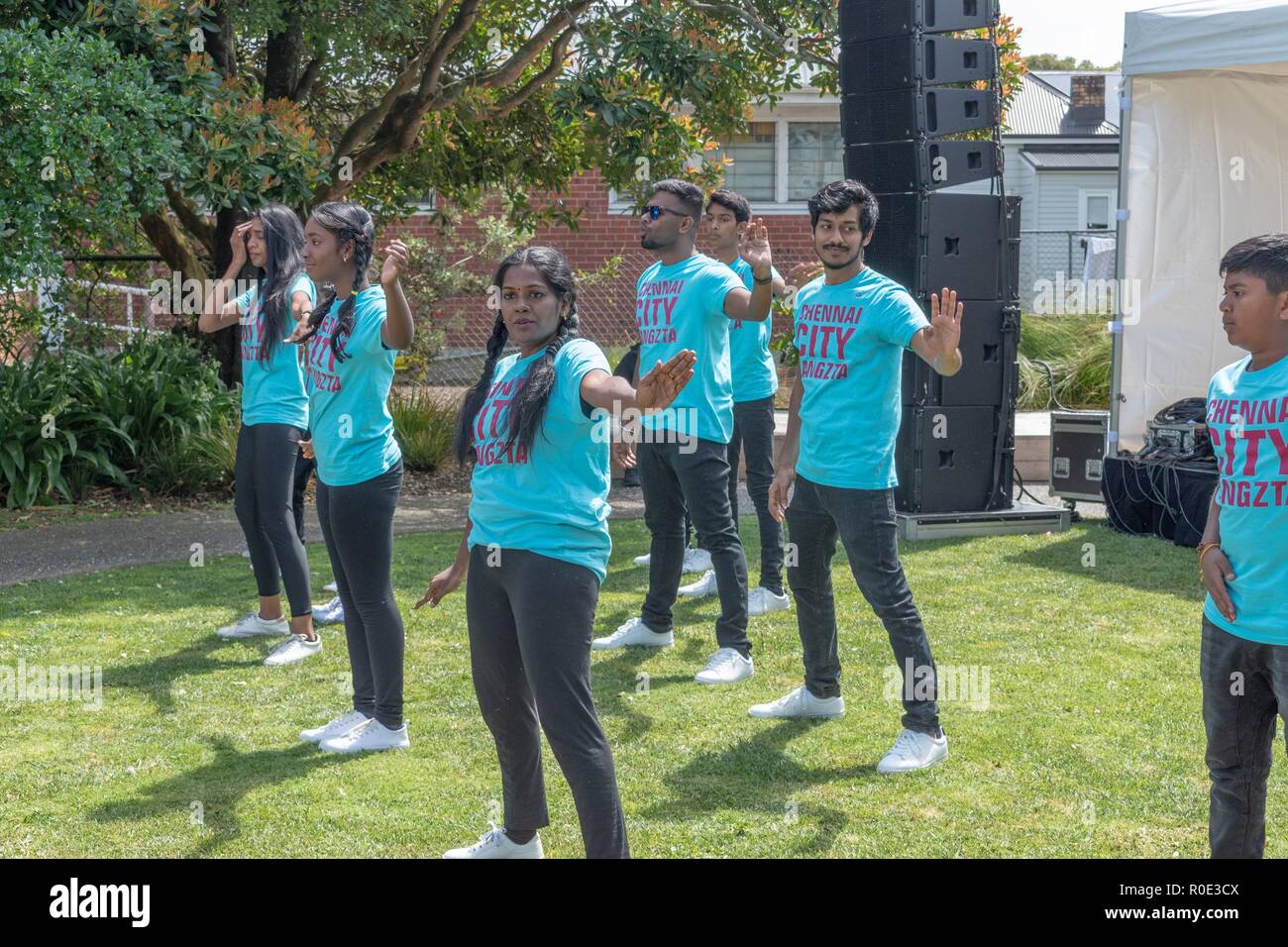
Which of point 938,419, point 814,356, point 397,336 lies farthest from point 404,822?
point 938,419

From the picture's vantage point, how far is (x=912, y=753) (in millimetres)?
4812

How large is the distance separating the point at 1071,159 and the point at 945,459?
21.3 m

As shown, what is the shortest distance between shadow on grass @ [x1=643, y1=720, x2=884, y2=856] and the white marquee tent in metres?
5.83

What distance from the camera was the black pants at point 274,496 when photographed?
626 centimetres

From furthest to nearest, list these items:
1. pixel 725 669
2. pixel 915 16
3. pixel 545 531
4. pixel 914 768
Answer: pixel 915 16 → pixel 725 669 → pixel 914 768 → pixel 545 531

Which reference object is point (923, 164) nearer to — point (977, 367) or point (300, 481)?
point (977, 367)

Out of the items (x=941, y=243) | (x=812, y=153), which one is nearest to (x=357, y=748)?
(x=941, y=243)

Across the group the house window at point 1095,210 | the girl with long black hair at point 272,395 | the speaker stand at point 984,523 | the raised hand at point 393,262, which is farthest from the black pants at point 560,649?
the house window at point 1095,210

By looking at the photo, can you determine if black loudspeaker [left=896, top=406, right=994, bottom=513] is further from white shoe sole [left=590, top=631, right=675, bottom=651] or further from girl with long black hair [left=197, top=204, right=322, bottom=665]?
girl with long black hair [left=197, top=204, right=322, bottom=665]

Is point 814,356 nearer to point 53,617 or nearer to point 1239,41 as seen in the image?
point 53,617

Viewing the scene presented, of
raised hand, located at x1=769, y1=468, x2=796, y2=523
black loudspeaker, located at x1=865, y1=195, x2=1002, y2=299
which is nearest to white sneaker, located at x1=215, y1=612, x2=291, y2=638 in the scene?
raised hand, located at x1=769, y1=468, x2=796, y2=523

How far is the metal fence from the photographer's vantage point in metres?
18.7

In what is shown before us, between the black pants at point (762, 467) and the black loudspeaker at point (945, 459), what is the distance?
→ 223 cm

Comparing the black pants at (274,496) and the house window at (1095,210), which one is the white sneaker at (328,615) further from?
the house window at (1095,210)
